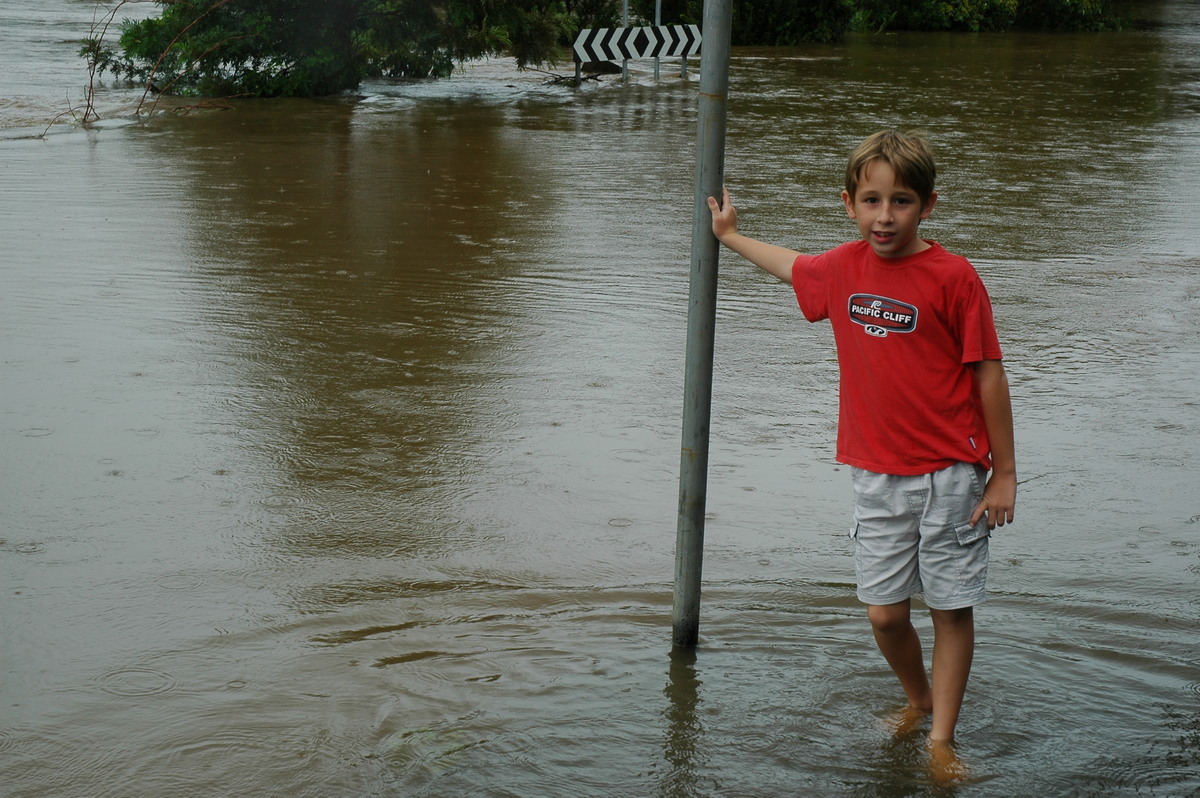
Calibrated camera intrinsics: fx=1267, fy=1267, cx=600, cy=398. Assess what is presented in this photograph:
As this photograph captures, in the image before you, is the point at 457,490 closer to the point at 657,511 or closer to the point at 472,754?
the point at 657,511

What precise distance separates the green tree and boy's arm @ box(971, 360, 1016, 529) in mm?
14450

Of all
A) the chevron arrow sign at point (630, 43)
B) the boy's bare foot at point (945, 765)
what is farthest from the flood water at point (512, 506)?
the chevron arrow sign at point (630, 43)

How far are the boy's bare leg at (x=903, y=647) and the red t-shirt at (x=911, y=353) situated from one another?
1.17ft

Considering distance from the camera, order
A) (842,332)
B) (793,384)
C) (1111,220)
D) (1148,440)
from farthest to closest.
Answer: (1111,220) < (793,384) < (1148,440) < (842,332)

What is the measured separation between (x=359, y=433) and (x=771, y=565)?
6.09 feet

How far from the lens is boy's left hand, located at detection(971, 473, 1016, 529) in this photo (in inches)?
107

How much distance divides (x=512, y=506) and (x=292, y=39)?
13603 millimetres

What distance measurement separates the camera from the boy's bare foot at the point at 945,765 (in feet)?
9.39

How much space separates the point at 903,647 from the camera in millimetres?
2990

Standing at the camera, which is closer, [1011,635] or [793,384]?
[1011,635]

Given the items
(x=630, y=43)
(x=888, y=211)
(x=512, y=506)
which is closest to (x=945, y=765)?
(x=888, y=211)

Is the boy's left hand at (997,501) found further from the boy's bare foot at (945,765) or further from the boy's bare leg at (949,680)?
the boy's bare foot at (945,765)

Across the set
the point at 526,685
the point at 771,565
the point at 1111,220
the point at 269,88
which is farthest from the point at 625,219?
the point at 269,88

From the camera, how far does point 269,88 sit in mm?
16391
